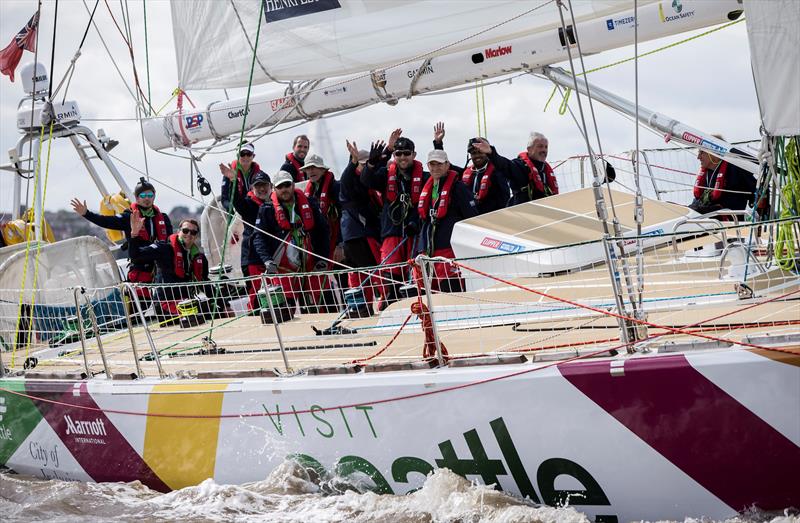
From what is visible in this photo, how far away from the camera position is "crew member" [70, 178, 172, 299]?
7762mm

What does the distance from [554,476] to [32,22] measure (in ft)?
20.6

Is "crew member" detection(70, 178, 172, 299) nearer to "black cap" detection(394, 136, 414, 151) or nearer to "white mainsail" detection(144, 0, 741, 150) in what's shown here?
"white mainsail" detection(144, 0, 741, 150)

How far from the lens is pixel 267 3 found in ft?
19.2

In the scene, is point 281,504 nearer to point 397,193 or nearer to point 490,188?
point 397,193

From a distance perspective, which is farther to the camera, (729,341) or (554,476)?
(554,476)

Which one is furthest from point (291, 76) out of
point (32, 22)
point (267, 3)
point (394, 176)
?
point (32, 22)

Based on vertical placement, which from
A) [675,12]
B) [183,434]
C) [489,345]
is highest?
[675,12]

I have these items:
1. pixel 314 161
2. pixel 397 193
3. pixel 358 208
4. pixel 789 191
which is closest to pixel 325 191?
pixel 314 161

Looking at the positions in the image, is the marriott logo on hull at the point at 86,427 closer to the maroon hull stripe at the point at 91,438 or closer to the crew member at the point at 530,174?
the maroon hull stripe at the point at 91,438

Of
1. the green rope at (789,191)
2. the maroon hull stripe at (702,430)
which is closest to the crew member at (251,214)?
the maroon hull stripe at (702,430)

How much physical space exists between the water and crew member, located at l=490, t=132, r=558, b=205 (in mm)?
2750

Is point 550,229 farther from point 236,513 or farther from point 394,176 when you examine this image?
point 236,513

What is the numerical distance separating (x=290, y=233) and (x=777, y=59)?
361cm

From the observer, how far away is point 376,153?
6.68 meters
